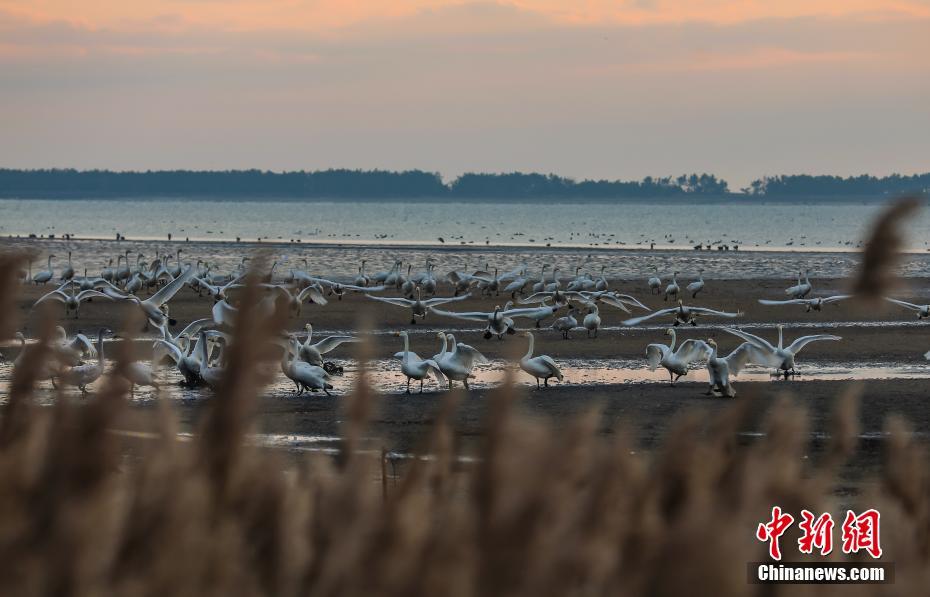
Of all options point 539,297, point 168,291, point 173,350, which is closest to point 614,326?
point 539,297

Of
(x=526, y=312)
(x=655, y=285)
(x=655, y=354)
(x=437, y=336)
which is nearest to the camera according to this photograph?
(x=655, y=354)

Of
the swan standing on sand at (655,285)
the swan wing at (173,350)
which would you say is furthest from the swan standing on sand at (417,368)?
the swan standing on sand at (655,285)

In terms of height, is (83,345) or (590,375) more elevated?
(83,345)

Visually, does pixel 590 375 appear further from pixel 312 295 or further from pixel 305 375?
pixel 312 295

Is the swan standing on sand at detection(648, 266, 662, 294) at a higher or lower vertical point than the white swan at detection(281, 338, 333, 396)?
lower

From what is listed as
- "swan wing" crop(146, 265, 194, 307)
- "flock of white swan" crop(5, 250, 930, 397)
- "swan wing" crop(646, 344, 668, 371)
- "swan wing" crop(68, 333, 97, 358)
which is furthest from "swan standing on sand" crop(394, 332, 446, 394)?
"swan wing" crop(68, 333, 97, 358)

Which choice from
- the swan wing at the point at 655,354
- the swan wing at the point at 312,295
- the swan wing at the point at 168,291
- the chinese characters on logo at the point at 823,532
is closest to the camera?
the chinese characters on logo at the point at 823,532

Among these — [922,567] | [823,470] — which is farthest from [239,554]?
[922,567]

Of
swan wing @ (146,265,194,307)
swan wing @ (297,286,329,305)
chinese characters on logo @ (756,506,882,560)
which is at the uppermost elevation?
chinese characters on logo @ (756,506,882,560)

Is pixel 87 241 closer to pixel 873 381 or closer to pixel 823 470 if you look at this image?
pixel 873 381

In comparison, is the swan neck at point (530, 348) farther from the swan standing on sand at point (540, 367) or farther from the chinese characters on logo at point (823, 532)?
the chinese characters on logo at point (823, 532)

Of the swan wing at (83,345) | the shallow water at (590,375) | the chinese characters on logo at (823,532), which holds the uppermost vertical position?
the chinese characters on logo at (823,532)

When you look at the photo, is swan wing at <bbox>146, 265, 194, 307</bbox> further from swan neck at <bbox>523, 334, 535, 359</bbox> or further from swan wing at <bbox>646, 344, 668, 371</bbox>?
swan wing at <bbox>646, 344, 668, 371</bbox>

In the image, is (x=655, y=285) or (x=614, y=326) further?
(x=655, y=285)
